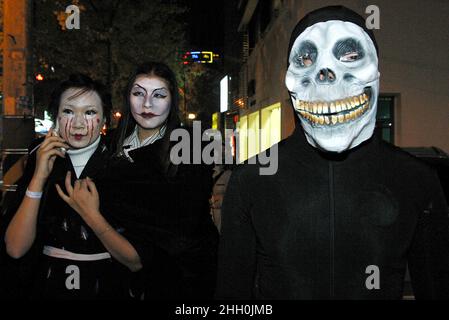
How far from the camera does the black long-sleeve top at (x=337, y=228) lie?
5.94 ft

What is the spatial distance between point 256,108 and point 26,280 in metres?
18.7

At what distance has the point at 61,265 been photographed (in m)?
2.44

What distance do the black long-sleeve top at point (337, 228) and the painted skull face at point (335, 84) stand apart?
0.11m

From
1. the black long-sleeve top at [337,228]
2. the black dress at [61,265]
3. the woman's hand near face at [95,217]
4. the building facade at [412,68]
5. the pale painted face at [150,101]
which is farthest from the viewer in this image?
the building facade at [412,68]

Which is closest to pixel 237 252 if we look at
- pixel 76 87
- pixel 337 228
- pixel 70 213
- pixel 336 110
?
pixel 337 228

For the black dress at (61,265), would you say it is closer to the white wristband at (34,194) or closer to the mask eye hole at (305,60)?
the white wristband at (34,194)

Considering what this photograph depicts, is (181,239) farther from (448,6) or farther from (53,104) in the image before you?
(448,6)

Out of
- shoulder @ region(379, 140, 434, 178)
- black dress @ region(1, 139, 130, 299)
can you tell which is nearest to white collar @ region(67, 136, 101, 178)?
black dress @ region(1, 139, 130, 299)

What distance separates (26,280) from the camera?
240 centimetres

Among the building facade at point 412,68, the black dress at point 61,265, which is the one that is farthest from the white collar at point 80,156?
the building facade at point 412,68

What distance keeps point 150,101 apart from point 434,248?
1.63 meters

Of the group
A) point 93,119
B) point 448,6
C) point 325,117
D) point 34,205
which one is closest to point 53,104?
point 93,119

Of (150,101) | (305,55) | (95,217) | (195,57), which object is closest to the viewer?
(305,55)

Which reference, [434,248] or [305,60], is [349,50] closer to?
[305,60]
